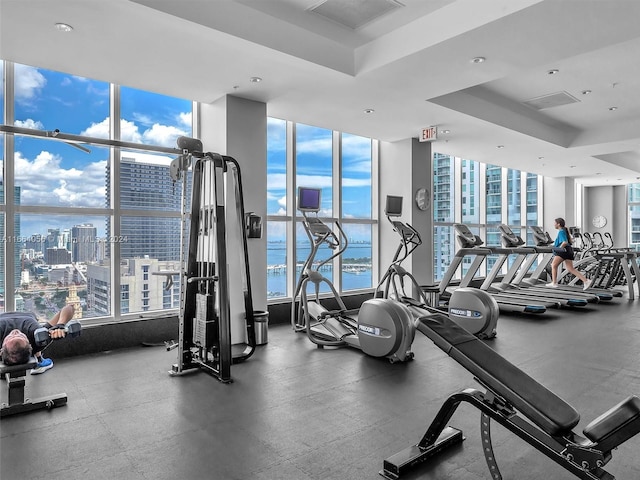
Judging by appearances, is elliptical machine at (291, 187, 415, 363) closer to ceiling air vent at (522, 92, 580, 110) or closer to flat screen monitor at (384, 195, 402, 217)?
flat screen monitor at (384, 195, 402, 217)

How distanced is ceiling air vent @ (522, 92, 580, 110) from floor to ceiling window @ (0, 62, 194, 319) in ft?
17.9

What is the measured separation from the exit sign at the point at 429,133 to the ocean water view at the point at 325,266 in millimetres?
2210

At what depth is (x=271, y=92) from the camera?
216 inches

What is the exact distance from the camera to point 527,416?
2025mm

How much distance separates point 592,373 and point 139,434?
388 cm

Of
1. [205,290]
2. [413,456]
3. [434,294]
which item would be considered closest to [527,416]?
[413,456]

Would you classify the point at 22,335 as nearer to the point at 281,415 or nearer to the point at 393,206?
the point at 281,415

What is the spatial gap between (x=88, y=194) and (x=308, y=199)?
2608 mm

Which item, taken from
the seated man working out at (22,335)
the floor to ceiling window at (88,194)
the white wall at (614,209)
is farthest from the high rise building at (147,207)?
the white wall at (614,209)

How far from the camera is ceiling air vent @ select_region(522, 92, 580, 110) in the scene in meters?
6.96

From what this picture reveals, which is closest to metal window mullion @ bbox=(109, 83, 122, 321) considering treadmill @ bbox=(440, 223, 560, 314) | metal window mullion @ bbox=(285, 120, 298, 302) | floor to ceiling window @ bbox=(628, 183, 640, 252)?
metal window mullion @ bbox=(285, 120, 298, 302)

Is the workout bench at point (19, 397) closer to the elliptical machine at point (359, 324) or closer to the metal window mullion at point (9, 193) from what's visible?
the metal window mullion at point (9, 193)

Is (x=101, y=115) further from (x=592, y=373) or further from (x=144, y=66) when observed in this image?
(x=592, y=373)

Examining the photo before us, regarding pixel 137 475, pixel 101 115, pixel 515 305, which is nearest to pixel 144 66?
pixel 101 115
